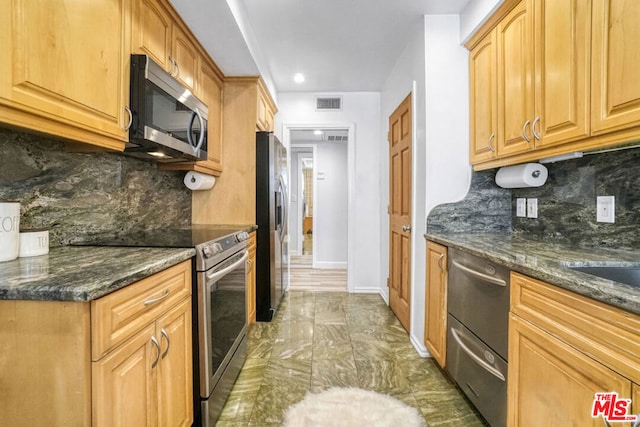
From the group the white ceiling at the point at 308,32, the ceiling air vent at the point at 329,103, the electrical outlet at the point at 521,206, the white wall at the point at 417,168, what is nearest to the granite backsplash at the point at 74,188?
the white ceiling at the point at 308,32

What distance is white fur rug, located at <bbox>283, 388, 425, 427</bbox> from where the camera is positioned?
1.52 meters

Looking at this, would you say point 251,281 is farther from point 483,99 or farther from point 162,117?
point 483,99

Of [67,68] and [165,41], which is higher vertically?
[165,41]

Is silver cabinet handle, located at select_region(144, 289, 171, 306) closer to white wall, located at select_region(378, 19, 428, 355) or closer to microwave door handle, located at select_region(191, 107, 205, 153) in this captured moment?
microwave door handle, located at select_region(191, 107, 205, 153)

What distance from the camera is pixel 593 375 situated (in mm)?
883

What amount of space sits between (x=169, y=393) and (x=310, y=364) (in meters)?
1.10

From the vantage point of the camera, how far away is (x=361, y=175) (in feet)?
Result: 12.4

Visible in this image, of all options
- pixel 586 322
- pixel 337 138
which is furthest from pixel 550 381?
pixel 337 138

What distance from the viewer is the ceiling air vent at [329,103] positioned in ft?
12.5

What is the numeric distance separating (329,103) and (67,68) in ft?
10.0

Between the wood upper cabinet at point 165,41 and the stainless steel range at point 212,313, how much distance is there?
1.00 m

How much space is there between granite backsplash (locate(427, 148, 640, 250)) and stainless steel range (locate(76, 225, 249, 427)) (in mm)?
1432

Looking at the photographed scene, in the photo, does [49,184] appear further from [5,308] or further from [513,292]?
[513,292]

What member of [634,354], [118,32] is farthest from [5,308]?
[634,354]
